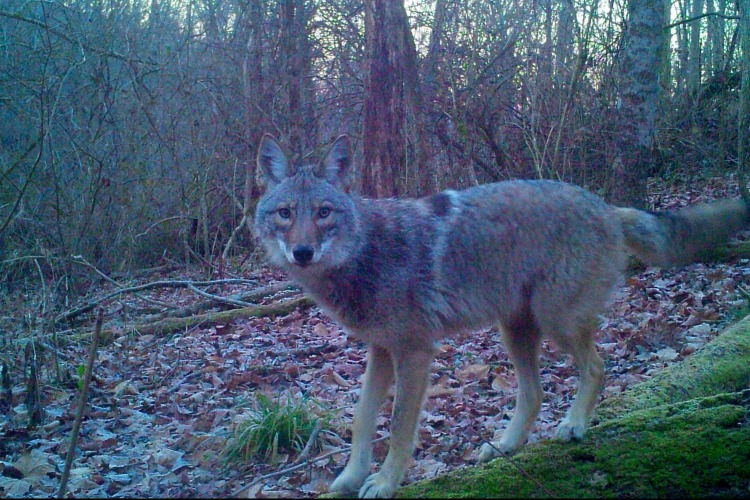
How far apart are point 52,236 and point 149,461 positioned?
281 inches

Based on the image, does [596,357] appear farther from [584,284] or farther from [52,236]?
[52,236]

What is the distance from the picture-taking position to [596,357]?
4.38 m

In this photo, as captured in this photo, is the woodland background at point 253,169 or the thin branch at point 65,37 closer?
the woodland background at point 253,169

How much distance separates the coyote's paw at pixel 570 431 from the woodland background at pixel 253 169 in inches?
43.1

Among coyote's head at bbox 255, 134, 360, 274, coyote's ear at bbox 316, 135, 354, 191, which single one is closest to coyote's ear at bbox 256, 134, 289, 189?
coyote's head at bbox 255, 134, 360, 274

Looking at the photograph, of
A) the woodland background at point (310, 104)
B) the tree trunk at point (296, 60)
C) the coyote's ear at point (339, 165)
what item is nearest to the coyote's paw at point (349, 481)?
the coyote's ear at point (339, 165)

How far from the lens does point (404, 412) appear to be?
148 inches

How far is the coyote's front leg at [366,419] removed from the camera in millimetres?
3801

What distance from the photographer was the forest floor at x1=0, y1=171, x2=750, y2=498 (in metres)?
4.64

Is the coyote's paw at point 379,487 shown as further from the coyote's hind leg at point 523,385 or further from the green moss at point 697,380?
the green moss at point 697,380

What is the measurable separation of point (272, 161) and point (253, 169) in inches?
367

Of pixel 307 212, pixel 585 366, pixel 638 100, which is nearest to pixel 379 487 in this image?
pixel 585 366

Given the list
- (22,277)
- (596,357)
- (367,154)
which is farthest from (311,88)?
(596,357)

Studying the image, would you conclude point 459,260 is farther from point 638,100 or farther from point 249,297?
point 638,100
